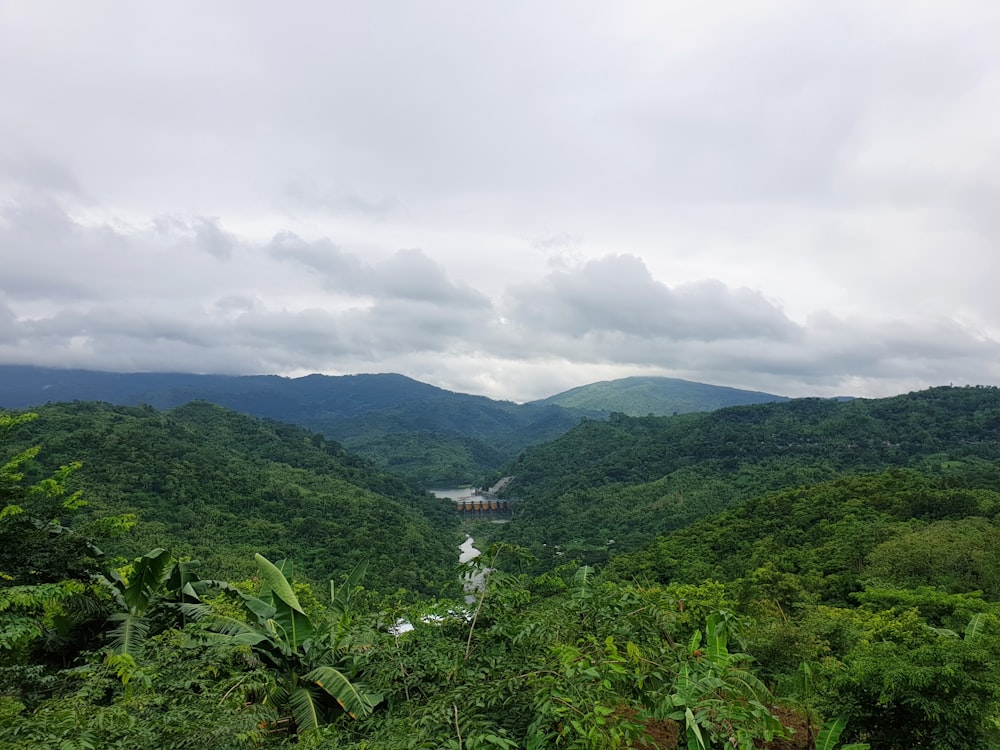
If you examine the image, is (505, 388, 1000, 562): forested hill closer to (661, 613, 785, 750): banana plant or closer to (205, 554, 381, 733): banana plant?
(205, 554, 381, 733): banana plant

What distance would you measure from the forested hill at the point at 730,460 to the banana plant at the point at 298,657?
167 feet

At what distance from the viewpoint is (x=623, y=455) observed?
106250 millimetres

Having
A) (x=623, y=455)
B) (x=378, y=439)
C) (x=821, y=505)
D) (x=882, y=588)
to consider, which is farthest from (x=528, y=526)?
(x=378, y=439)

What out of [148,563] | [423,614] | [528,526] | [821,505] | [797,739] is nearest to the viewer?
[797,739]

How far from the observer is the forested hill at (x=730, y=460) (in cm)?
6581

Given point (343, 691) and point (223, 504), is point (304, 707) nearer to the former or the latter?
point (343, 691)

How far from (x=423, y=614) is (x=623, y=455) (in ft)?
340

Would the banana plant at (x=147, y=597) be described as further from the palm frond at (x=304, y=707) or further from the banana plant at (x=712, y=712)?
the banana plant at (x=712, y=712)

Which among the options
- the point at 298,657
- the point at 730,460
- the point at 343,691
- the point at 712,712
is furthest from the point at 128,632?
the point at 730,460

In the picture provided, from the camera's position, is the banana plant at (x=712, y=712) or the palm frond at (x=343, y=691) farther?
the palm frond at (x=343, y=691)

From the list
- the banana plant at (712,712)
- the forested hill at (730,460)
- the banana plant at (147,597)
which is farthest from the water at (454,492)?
the banana plant at (712,712)

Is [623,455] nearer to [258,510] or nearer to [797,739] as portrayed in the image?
[258,510]

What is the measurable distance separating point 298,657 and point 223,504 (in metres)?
52.7

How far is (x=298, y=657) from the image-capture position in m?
7.05
